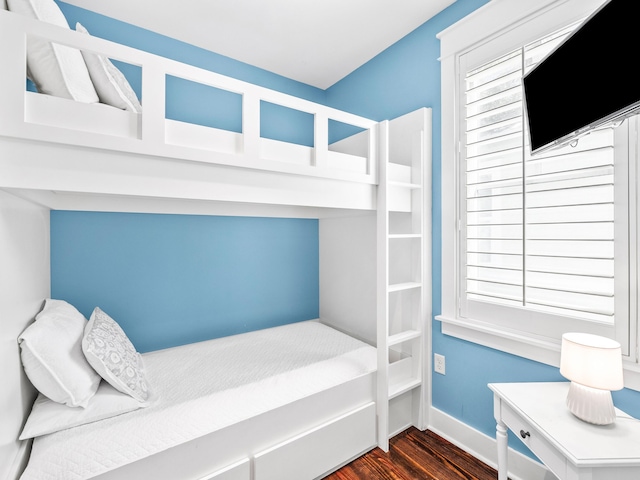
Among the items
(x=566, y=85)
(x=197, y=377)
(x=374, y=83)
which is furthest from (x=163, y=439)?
(x=374, y=83)

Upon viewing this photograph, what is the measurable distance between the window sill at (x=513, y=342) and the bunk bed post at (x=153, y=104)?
1.84m

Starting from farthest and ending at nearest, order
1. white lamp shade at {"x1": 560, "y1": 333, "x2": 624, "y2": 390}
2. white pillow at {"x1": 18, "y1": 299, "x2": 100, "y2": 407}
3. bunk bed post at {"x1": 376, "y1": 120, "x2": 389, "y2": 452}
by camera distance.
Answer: bunk bed post at {"x1": 376, "y1": 120, "x2": 389, "y2": 452} < white pillow at {"x1": 18, "y1": 299, "x2": 100, "y2": 407} < white lamp shade at {"x1": 560, "y1": 333, "x2": 624, "y2": 390}

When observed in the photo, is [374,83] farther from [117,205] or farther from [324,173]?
[117,205]

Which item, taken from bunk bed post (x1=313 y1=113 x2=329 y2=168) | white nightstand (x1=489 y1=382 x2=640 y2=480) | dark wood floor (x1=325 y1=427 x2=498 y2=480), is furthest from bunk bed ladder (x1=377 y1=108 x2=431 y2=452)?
white nightstand (x1=489 y1=382 x2=640 y2=480)

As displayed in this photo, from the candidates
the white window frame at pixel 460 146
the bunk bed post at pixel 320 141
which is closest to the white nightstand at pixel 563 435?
the white window frame at pixel 460 146

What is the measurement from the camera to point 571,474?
0.96 m

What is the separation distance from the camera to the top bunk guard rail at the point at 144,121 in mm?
937

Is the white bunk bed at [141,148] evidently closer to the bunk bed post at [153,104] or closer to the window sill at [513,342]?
the bunk bed post at [153,104]

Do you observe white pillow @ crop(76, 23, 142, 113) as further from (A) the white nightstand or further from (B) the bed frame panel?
(A) the white nightstand

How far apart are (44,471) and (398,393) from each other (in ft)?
5.42

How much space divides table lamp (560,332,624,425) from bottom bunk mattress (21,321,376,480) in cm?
98

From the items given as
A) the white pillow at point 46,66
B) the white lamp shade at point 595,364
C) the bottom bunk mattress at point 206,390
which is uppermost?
the white pillow at point 46,66

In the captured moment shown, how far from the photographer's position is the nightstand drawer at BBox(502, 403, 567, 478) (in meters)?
1.01

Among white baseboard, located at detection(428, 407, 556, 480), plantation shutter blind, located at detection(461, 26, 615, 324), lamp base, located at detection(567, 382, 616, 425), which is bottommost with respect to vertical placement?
white baseboard, located at detection(428, 407, 556, 480)
